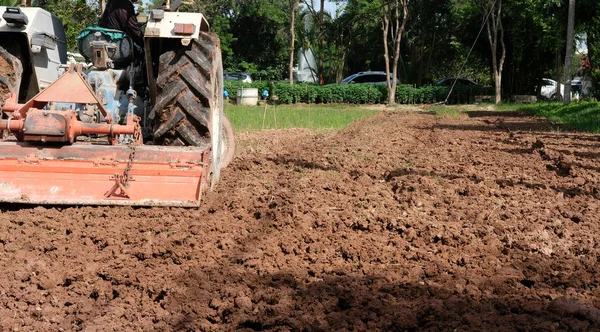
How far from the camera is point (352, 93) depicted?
33406mm

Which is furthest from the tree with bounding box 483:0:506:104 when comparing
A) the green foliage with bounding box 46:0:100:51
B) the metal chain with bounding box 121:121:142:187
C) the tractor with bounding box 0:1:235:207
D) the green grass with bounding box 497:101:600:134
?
the metal chain with bounding box 121:121:142:187

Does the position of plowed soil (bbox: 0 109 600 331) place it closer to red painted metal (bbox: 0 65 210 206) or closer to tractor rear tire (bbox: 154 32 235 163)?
red painted metal (bbox: 0 65 210 206)

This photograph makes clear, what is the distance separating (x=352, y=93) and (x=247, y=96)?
19.0 feet

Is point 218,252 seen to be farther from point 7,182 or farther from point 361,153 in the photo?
point 361,153

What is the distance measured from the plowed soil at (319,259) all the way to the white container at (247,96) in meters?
22.7

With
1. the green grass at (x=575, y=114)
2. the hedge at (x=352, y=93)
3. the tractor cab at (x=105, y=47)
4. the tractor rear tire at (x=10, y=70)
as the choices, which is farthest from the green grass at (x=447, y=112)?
the tractor rear tire at (x=10, y=70)

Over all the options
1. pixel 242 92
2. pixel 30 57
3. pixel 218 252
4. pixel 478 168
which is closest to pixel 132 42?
pixel 30 57

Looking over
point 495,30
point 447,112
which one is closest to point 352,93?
point 495,30

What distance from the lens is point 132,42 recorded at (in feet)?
22.4

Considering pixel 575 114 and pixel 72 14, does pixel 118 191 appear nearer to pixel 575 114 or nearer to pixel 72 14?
pixel 575 114

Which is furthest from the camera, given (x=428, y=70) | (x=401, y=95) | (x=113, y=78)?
(x=428, y=70)

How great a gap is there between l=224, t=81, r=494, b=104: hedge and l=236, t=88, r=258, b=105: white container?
137 cm

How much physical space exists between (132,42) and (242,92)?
23238mm

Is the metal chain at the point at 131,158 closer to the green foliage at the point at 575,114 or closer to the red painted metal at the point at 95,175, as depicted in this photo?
the red painted metal at the point at 95,175
